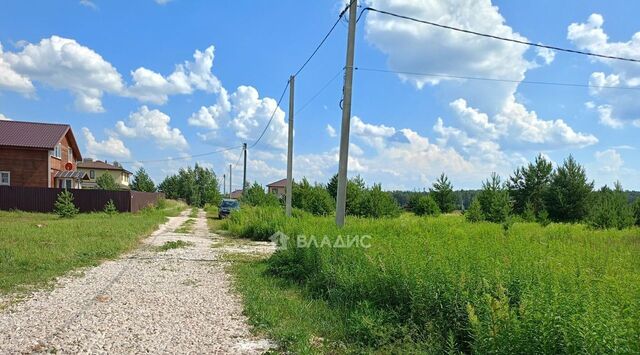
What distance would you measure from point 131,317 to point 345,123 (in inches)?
241

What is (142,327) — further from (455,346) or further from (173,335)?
(455,346)

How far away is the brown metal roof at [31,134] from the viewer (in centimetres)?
3044

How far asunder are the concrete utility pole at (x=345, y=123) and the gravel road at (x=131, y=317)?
2.86 m

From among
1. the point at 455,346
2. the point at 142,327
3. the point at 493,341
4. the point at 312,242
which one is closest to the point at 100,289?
the point at 142,327

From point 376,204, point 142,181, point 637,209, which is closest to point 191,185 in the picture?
point 142,181

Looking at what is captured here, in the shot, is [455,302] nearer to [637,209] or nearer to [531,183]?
[637,209]

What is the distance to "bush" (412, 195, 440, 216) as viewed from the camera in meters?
34.5

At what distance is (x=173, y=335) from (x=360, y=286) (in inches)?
94.9

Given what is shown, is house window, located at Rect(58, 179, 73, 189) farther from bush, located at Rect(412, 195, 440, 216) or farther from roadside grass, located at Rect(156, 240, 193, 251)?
bush, located at Rect(412, 195, 440, 216)

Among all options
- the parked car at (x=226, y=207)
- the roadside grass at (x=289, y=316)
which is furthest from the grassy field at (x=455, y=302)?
the parked car at (x=226, y=207)

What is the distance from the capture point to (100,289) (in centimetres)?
760

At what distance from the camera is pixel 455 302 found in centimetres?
454

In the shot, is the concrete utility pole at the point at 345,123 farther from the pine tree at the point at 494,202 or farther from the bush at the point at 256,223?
the pine tree at the point at 494,202

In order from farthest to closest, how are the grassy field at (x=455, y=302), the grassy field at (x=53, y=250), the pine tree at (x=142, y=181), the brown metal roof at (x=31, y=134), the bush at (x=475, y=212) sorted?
the pine tree at (x=142, y=181) < the brown metal roof at (x=31, y=134) < the bush at (x=475, y=212) < the grassy field at (x=53, y=250) < the grassy field at (x=455, y=302)
